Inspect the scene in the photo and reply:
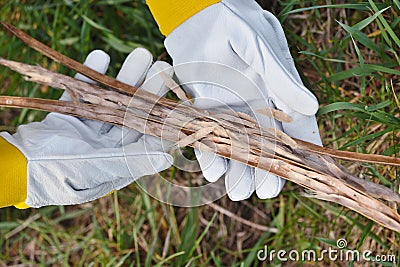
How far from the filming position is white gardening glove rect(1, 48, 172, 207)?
2.62 feet

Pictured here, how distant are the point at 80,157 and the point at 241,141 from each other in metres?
0.25

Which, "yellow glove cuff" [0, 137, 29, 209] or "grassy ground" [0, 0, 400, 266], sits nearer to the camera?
"yellow glove cuff" [0, 137, 29, 209]

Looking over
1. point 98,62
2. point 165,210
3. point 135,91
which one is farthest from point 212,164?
point 165,210

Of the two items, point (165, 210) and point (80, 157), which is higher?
point (80, 157)

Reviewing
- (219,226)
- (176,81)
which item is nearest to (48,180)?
(176,81)

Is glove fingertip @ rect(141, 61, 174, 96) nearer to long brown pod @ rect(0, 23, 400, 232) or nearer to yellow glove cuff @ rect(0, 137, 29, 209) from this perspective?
long brown pod @ rect(0, 23, 400, 232)

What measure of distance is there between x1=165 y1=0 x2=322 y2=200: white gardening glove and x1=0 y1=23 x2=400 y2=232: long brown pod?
0.03 meters

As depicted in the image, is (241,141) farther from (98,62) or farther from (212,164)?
(98,62)

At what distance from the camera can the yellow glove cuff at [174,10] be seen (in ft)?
2.60

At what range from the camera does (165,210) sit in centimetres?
121

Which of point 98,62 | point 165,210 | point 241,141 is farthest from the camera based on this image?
point 165,210

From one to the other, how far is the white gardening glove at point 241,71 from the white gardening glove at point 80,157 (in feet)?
0.24

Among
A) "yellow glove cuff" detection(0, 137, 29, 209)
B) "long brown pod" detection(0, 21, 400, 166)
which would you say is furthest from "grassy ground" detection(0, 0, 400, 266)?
"yellow glove cuff" detection(0, 137, 29, 209)

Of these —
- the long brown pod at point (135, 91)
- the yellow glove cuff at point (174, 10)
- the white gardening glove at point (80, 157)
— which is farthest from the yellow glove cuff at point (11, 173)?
the yellow glove cuff at point (174, 10)
